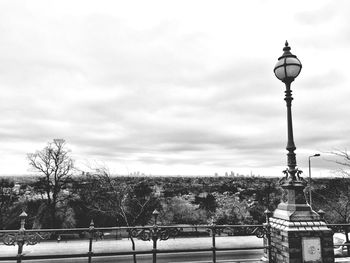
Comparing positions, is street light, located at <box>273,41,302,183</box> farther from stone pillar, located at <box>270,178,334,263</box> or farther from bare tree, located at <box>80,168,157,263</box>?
bare tree, located at <box>80,168,157,263</box>

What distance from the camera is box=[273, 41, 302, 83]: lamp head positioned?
19.6 ft

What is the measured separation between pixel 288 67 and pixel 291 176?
7.87 feet

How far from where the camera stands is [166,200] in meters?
44.0

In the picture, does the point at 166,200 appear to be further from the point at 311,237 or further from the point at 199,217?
the point at 311,237

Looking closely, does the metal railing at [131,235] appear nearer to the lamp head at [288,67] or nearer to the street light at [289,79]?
the street light at [289,79]

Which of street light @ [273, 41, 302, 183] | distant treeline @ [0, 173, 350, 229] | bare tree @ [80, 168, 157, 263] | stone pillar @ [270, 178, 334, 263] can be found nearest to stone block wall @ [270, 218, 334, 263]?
stone pillar @ [270, 178, 334, 263]

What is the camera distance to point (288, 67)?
5.99 meters

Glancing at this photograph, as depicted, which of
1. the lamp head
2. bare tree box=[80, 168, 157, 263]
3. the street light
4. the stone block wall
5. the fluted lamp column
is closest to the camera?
the stone block wall

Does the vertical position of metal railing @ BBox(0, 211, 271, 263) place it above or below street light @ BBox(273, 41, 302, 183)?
below

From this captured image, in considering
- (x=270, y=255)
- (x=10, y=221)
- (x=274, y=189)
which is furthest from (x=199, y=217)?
(x=270, y=255)

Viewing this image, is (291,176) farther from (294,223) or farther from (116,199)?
(116,199)

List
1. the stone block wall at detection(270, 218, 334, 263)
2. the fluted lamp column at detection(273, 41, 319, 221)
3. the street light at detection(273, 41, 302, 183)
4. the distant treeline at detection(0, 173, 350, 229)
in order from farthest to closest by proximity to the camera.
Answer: the distant treeline at detection(0, 173, 350, 229) → the street light at detection(273, 41, 302, 183) → the fluted lamp column at detection(273, 41, 319, 221) → the stone block wall at detection(270, 218, 334, 263)

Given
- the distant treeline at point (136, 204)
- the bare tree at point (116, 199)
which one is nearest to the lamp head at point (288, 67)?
the bare tree at point (116, 199)

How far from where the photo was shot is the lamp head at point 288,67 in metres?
5.97
